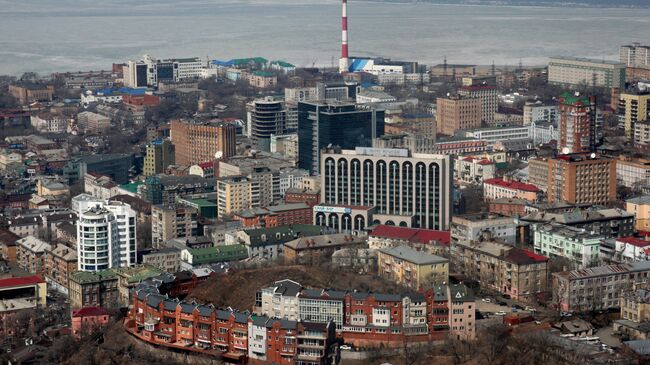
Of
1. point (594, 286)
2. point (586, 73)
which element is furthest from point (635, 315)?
point (586, 73)

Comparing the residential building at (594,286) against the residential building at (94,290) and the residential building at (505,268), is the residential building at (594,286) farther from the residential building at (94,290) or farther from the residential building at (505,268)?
the residential building at (94,290)

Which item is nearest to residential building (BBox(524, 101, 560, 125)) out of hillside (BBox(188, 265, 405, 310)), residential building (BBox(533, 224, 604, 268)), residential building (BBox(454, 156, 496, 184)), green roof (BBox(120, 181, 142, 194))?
residential building (BBox(454, 156, 496, 184))

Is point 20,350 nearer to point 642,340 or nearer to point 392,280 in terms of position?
point 392,280

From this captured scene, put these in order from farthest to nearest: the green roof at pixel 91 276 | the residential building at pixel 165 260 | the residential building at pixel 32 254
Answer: the residential building at pixel 32 254
the residential building at pixel 165 260
the green roof at pixel 91 276

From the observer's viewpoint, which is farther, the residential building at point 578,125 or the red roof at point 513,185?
the residential building at point 578,125

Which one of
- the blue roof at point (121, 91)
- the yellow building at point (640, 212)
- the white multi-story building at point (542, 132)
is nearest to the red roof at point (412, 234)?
the yellow building at point (640, 212)

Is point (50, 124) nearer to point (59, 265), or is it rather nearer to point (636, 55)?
point (59, 265)

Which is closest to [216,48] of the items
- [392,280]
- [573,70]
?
[573,70]
